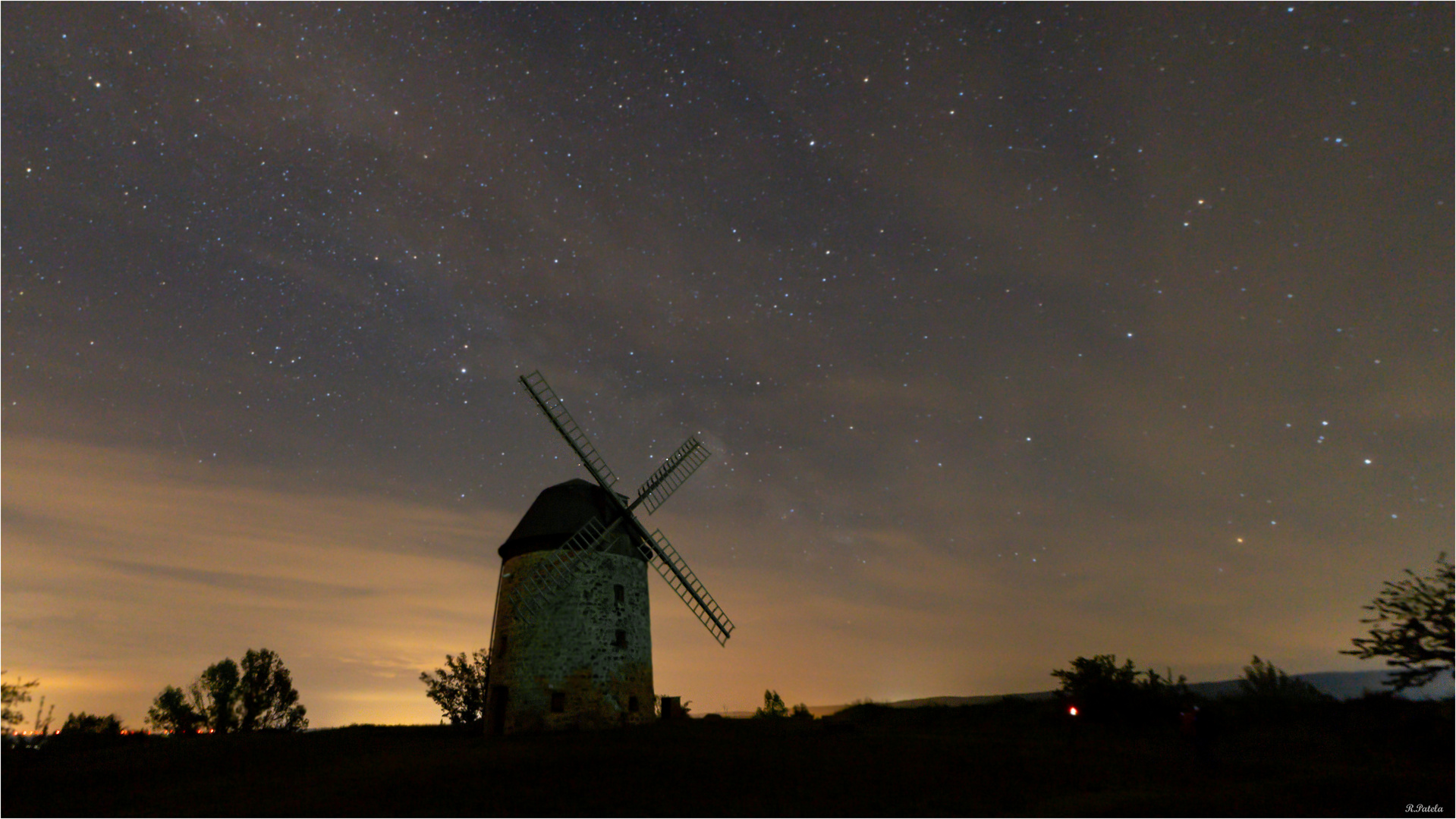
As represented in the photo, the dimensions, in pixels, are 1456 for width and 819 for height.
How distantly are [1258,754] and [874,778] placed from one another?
496 inches

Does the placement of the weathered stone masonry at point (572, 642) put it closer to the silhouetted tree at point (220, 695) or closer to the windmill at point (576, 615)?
the windmill at point (576, 615)

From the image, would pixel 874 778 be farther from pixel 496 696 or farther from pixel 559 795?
pixel 496 696

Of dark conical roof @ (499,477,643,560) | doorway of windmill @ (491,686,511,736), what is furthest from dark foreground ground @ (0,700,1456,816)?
dark conical roof @ (499,477,643,560)

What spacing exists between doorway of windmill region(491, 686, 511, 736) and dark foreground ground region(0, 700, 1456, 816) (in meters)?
1.31

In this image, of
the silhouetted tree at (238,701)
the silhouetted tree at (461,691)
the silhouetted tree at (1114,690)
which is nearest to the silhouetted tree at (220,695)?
the silhouetted tree at (238,701)

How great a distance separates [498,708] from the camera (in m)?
23.5

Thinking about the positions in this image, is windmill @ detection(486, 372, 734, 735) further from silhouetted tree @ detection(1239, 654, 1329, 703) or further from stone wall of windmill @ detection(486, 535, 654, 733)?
silhouetted tree @ detection(1239, 654, 1329, 703)

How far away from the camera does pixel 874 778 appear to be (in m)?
14.2

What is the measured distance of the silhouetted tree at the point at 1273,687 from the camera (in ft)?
84.2

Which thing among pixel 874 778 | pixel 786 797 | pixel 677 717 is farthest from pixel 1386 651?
pixel 677 717

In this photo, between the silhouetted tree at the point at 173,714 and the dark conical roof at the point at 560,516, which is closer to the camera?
the dark conical roof at the point at 560,516

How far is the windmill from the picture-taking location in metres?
23.1

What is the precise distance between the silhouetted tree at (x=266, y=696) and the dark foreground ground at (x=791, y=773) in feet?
115

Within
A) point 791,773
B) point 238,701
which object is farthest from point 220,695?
point 791,773
